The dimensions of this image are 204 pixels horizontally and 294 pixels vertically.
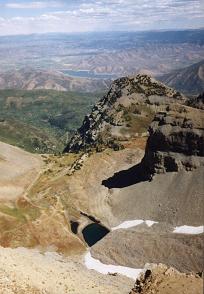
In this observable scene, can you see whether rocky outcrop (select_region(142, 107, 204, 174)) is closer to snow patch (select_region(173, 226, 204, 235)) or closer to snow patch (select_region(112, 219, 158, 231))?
snow patch (select_region(112, 219, 158, 231))

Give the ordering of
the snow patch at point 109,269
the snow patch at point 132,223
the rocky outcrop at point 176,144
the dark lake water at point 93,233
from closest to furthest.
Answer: the snow patch at point 109,269, the snow patch at point 132,223, the dark lake water at point 93,233, the rocky outcrop at point 176,144

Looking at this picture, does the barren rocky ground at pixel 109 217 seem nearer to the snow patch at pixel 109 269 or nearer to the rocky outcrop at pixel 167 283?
the snow patch at pixel 109 269

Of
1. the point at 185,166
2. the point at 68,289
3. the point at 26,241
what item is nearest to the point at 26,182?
the point at 26,241

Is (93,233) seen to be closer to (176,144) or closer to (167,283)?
(176,144)

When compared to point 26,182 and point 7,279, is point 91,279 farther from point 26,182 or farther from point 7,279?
point 26,182

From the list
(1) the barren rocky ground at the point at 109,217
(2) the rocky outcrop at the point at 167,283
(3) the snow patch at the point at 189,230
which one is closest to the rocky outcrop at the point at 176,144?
(1) the barren rocky ground at the point at 109,217
